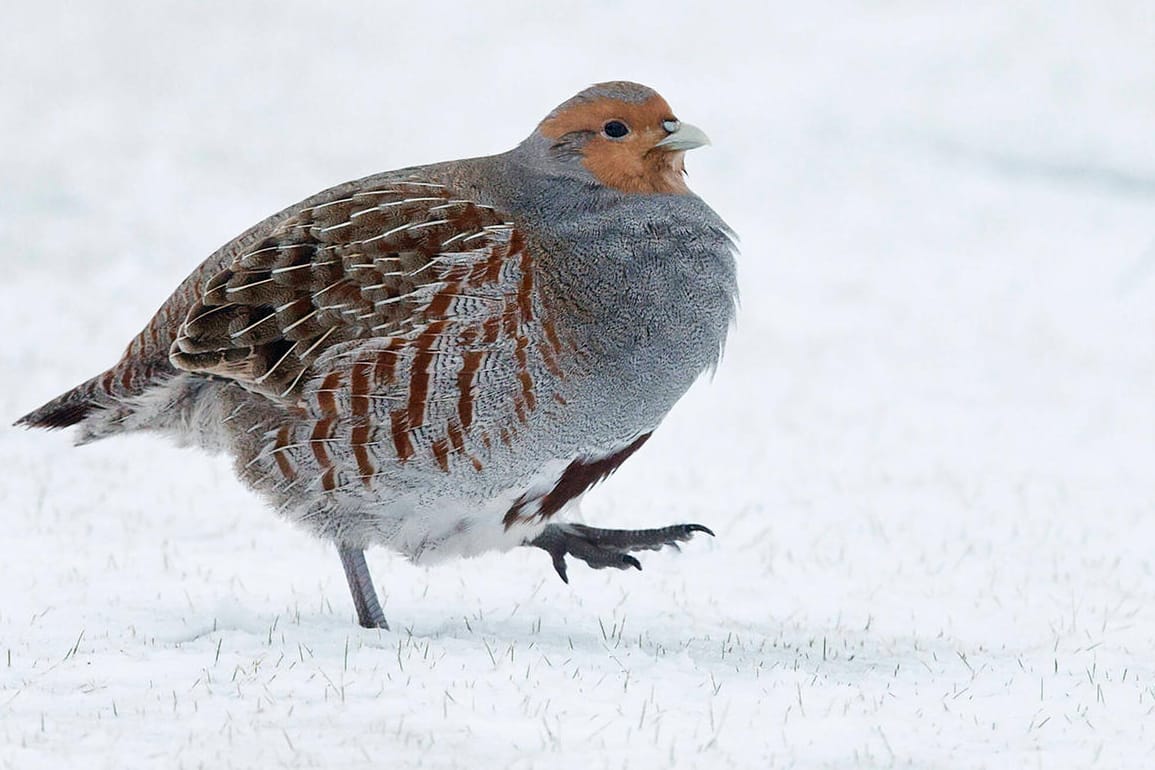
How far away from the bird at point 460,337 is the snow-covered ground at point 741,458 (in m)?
0.70

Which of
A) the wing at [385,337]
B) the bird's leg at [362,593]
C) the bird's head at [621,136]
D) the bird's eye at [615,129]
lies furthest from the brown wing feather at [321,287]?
the bird's leg at [362,593]

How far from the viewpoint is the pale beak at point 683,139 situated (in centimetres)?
628

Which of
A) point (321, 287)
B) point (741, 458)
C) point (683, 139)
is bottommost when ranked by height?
point (741, 458)

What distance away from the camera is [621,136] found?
20.8 feet

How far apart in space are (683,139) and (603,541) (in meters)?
2.17

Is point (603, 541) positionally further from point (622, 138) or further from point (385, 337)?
point (622, 138)

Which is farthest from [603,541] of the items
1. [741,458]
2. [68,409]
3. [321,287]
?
[741,458]

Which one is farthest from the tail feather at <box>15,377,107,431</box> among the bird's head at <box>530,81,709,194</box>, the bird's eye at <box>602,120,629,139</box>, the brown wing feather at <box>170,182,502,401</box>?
the bird's eye at <box>602,120,629,139</box>

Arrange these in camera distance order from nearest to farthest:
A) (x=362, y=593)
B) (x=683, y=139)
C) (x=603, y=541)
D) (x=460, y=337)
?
(x=460, y=337) < (x=683, y=139) < (x=362, y=593) < (x=603, y=541)

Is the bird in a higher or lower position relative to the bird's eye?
lower

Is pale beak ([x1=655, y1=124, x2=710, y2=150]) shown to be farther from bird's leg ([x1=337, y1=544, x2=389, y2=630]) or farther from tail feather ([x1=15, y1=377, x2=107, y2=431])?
tail feather ([x1=15, y1=377, x2=107, y2=431])

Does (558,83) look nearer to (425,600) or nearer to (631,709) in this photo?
(425,600)

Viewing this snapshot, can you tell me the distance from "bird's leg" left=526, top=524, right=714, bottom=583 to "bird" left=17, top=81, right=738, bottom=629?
0.81 meters

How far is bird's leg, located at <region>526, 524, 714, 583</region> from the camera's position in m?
7.18
